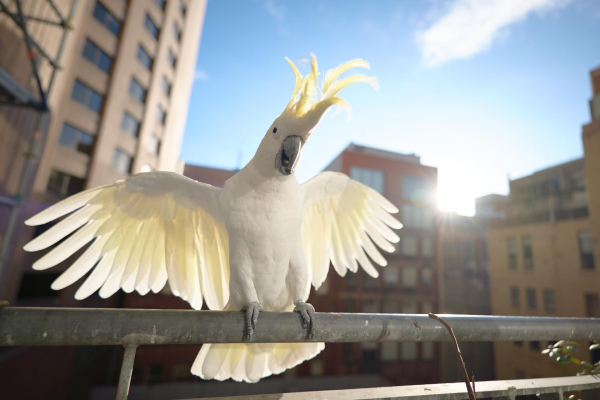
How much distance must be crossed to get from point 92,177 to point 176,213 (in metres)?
9.96

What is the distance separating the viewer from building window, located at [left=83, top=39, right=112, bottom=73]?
30.5ft

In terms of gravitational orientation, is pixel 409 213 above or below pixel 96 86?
below

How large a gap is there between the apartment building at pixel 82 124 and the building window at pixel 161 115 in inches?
1.7

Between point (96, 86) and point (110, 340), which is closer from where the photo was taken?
point (110, 340)

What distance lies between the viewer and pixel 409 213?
12.6m

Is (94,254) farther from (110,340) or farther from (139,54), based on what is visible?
(139,54)

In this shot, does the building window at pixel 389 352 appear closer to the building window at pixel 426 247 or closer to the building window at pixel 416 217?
the building window at pixel 426 247

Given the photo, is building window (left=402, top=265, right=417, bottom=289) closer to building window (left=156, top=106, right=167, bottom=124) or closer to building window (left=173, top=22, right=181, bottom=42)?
building window (left=156, top=106, right=167, bottom=124)

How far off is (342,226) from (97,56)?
11558 millimetres

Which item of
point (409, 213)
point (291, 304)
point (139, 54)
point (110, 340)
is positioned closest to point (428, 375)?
point (409, 213)

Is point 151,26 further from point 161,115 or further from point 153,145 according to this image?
point 153,145

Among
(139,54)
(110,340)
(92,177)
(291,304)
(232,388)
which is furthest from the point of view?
(139,54)

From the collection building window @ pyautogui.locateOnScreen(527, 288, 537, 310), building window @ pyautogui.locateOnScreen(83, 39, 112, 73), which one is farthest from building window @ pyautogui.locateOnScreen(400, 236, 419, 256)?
building window @ pyautogui.locateOnScreen(83, 39, 112, 73)

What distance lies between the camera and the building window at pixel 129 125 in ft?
35.0
